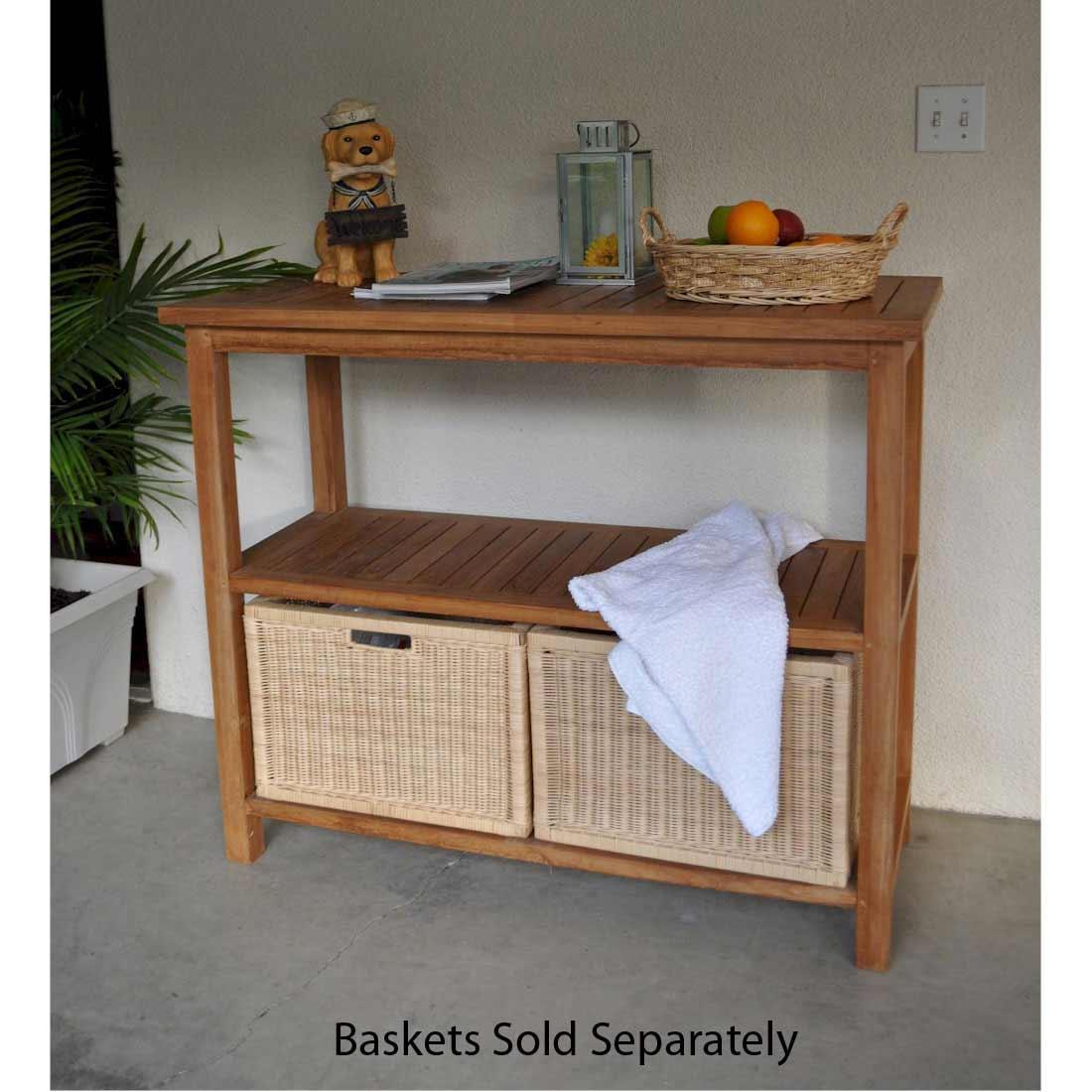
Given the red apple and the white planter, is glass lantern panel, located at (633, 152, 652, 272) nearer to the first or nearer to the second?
the red apple

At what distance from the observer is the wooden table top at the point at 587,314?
1762mm

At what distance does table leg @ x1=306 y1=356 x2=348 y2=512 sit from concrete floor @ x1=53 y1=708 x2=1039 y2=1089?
0.63 meters

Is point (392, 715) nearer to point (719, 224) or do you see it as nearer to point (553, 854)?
point (553, 854)

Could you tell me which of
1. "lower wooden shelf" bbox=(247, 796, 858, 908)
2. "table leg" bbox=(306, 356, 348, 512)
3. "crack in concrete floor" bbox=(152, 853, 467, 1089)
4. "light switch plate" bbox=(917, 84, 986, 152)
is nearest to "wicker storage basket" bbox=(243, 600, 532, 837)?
Answer: "lower wooden shelf" bbox=(247, 796, 858, 908)

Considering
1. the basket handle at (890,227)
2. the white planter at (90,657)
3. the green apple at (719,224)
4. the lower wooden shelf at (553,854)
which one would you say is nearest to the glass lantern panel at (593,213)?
the green apple at (719,224)

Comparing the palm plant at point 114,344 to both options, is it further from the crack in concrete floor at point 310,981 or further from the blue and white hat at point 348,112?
the crack in concrete floor at point 310,981

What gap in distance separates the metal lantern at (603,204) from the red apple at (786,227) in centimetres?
25

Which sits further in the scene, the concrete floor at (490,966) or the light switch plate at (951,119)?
the light switch plate at (951,119)

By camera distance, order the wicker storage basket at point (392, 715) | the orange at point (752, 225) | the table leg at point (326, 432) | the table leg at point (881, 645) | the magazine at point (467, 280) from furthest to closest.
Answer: the table leg at point (326, 432), the wicker storage basket at point (392, 715), the magazine at point (467, 280), the orange at point (752, 225), the table leg at point (881, 645)

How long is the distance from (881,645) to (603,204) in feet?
2.59

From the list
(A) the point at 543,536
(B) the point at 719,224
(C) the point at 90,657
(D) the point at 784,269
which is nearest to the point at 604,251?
(B) the point at 719,224

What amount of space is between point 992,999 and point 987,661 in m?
0.63

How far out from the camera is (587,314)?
1.86 m
